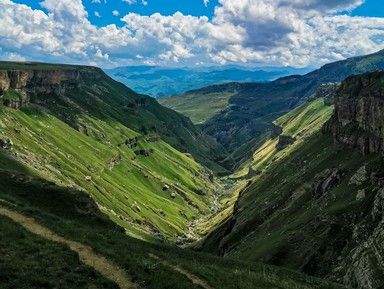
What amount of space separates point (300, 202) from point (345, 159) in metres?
28.2

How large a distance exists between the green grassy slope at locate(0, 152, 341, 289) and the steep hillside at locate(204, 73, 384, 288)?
28232mm

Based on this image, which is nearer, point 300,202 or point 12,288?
point 12,288

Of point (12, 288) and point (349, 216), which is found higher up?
point (12, 288)

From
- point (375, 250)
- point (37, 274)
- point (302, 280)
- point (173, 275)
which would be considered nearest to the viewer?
point (37, 274)

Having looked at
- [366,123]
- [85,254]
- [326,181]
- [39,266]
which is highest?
[366,123]

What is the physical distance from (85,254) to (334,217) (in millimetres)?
81079

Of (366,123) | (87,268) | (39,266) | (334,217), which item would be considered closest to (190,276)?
(87,268)

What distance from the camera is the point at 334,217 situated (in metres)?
112

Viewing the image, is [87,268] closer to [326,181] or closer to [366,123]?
[326,181]

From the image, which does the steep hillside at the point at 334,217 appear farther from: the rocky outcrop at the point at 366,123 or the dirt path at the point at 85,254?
the dirt path at the point at 85,254

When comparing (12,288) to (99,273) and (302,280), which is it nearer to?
(99,273)

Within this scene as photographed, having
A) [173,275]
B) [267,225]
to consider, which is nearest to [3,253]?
[173,275]

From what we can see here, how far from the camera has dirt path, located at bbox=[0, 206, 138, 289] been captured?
39344 millimetres

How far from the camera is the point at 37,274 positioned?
36000 millimetres
